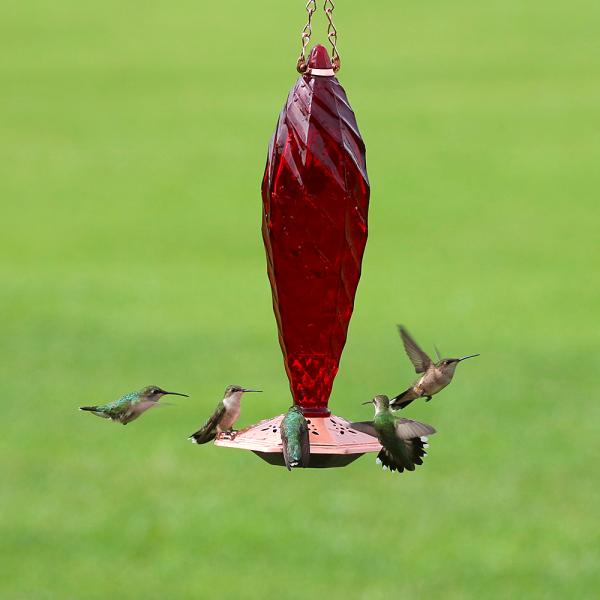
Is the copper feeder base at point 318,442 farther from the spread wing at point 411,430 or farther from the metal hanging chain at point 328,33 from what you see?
the metal hanging chain at point 328,33

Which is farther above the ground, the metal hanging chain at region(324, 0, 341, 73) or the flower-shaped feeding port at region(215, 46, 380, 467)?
the metal hanging chain at region(324, 0, 341, 73)

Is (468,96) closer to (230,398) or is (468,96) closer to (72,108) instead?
(72,108)

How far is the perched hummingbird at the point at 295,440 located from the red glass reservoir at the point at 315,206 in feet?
1.28

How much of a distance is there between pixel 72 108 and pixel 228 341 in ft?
59.0

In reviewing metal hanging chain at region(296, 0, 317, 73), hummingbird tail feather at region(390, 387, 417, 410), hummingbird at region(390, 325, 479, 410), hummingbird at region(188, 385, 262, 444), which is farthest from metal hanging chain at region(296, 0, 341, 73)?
hummingbird tail feather at region(390, 387, 417, 410)

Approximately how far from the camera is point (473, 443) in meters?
21.9

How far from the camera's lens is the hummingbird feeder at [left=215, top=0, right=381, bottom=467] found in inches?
193

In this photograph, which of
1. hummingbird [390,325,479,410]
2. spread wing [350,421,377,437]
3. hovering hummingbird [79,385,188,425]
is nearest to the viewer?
spread wing [350,421,377,437]

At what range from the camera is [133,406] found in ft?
18.2

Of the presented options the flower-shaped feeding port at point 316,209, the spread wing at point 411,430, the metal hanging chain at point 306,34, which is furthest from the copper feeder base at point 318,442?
the metal hanging chain at point 306,34

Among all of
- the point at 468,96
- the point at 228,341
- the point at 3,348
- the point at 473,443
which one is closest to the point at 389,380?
the point at 473,443

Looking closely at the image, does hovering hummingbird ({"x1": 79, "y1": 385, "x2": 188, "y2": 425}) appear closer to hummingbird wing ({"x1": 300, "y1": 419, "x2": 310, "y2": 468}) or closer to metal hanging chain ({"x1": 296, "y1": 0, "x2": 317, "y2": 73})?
hummingbird wing ({"x1": 300, "y1": 419, "x2": 310, "y2": 468})

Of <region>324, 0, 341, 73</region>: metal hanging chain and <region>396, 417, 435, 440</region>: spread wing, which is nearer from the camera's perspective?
<region>324, 0, 341, 73</region>: metal hanging chain

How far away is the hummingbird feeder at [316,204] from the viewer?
489 cm
